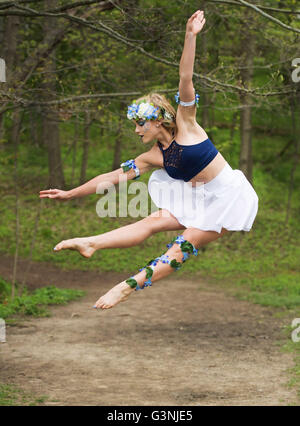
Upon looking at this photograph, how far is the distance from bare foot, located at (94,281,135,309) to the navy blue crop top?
2.57ft

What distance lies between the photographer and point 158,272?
157 inches

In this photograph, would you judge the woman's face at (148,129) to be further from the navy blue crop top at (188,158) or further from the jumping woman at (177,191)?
the navy blue crop top at (188,158)

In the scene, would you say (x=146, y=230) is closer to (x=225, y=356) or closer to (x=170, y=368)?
(x=170, y=368)

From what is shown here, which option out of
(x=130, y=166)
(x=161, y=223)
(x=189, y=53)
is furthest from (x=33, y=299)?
(x=189, y=53)

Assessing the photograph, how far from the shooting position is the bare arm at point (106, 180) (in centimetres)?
411

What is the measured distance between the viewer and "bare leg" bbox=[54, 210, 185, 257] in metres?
3.89

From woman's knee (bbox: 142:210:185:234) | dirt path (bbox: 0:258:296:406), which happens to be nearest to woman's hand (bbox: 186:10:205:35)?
woman's knee (bbox: 142:210:185:234)

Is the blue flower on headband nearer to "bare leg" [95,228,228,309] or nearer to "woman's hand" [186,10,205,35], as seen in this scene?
"woman's hand" [186,10,205,35]

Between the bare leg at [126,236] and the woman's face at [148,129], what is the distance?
479 millimetres

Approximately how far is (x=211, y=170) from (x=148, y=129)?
0.47 metres

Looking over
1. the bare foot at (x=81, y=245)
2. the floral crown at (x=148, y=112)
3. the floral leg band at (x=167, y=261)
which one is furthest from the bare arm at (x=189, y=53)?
the bare foot at (x=81, y=245)

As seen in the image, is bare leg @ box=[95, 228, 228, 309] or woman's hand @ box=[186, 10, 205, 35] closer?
woman's hand @ box=[186, 10, 205, 35]

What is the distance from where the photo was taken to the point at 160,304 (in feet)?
38.3

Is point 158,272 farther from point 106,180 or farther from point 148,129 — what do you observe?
point 148,129
